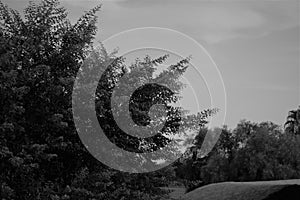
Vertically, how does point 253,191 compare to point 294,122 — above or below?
below

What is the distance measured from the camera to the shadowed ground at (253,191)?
15.2m

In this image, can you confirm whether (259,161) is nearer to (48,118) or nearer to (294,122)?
(294,122)

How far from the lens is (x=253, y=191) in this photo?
17.2 m

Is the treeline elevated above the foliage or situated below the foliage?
below

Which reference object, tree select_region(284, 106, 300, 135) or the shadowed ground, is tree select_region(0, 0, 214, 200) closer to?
the shadowed ground

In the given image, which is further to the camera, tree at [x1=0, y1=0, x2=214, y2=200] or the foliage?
the foliage

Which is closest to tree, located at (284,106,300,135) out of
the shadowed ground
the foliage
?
the foliage

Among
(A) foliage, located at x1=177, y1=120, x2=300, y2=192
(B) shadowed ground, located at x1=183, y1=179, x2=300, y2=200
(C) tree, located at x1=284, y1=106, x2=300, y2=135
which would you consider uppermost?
(C) tree, located at x1=284, y1=106, x2=300, y2=135

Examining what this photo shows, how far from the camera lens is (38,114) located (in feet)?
23.4

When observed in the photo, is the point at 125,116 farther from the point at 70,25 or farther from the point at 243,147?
the point at 243,147

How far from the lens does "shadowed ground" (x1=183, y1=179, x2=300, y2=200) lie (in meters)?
15.2

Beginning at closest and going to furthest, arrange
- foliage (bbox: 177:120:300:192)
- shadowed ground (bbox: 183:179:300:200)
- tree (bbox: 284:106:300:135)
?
shadowed ground (bbox: 183:179:300:200) < foliage (bbox: 177:120:300:192) < tree (bbox: 284:106:300:135)

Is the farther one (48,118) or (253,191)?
(253,191)

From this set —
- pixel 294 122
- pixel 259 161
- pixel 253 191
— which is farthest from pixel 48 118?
pixel 294 122
